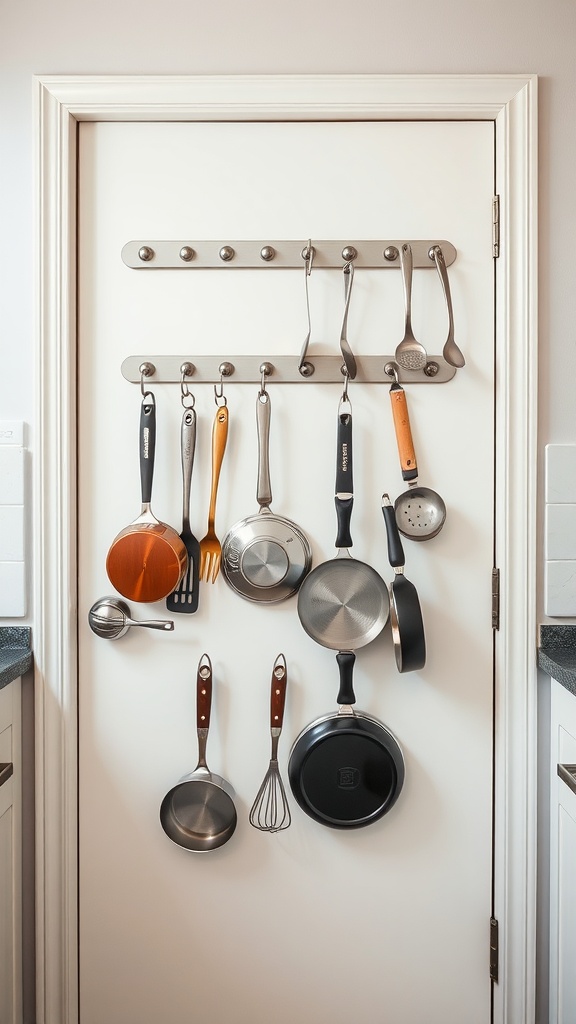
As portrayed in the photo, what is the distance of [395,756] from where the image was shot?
1386 mm

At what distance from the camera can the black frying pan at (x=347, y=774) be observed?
1.37 metres

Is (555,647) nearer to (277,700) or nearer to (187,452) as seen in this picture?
(277,700)

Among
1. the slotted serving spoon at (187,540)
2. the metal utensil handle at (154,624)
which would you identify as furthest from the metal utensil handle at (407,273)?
the metal utensil handle at (154,624)

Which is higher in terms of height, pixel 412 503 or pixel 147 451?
pixel 147 451

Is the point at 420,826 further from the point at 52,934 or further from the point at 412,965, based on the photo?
the point at 52,934

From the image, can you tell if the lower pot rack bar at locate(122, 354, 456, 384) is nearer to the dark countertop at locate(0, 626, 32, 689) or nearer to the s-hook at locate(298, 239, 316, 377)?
the s-hook at locate(298, 239, 316, 377)

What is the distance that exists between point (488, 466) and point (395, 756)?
625mm

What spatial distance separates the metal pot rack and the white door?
0.02 m

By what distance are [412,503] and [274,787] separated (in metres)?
0.66

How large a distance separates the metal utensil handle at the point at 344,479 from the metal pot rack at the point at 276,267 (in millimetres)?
114


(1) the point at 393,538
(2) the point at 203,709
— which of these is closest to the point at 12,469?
(2) the point at 203,709

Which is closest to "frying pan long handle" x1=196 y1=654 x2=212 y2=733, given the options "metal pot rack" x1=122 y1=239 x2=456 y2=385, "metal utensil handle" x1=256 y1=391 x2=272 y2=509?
"metal utensil handle" x1=256 y1=391 x2=272 y2=509

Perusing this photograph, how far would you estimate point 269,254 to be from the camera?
139 cm

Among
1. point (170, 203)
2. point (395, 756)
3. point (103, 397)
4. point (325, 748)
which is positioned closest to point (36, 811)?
point (325, 748)
